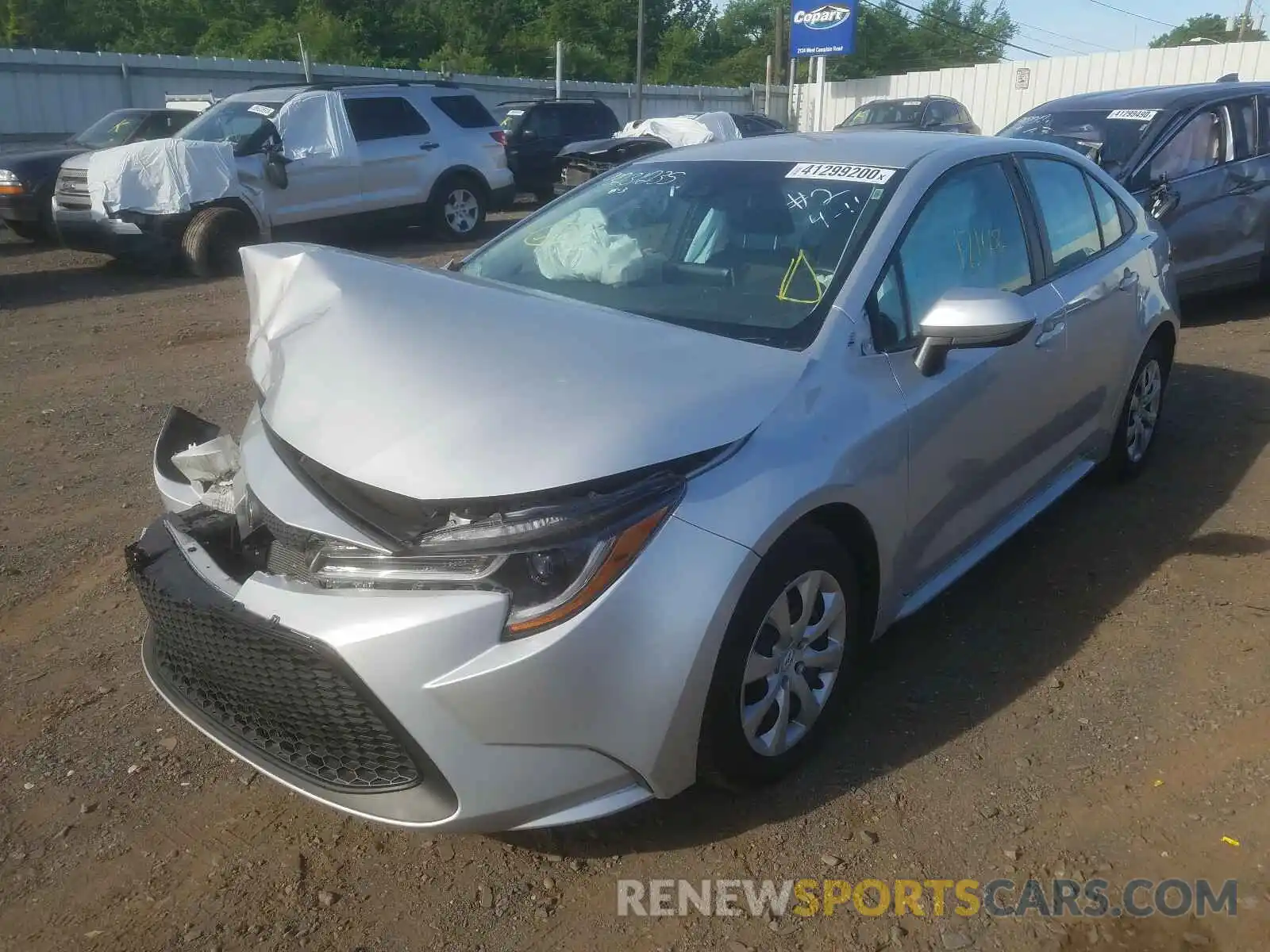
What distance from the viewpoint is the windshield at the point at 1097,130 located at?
8.27 m

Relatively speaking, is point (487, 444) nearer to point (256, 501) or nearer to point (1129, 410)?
point (256, 501)

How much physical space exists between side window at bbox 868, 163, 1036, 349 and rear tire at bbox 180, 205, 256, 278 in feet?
28.3

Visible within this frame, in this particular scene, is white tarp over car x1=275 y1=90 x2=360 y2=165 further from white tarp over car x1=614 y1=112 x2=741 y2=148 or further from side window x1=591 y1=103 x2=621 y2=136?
side window x1=591 y1=103 x2=621 y2=136

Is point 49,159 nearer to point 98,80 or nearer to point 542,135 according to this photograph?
point 542,135

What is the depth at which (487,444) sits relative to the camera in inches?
94.3

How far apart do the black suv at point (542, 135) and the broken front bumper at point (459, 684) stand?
15647 mm

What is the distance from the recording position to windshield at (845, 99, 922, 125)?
21.3 meters

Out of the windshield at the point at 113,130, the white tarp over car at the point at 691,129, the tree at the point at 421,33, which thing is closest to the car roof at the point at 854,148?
the windshield at the point at 113,130

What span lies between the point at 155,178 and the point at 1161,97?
29.8ft

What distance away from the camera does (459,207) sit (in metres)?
13.6

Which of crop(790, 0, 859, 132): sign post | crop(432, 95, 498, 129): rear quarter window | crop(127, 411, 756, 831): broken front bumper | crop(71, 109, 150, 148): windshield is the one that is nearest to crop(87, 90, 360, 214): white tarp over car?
crop(71, 109, 150, 148): windshield

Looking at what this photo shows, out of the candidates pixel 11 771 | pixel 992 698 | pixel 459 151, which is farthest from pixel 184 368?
pixel 459 151

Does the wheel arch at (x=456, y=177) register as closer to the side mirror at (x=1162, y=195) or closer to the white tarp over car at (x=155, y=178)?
the white tarp over car at (x=155, y=178)

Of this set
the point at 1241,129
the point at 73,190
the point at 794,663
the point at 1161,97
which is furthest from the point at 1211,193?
the point at 73,190
